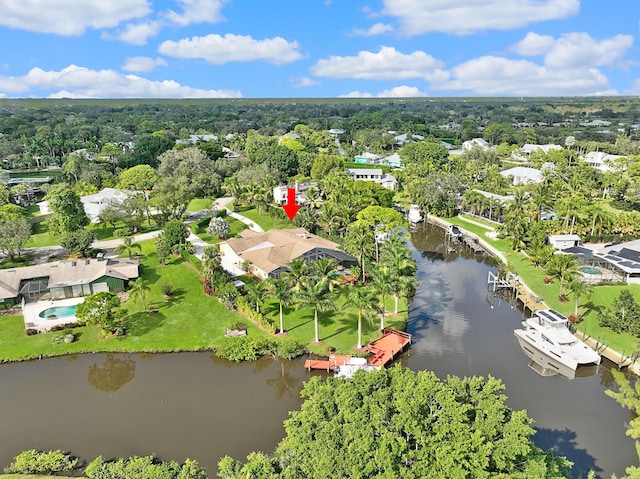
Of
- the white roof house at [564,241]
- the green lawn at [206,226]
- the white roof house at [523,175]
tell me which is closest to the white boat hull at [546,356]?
the white roof house at [564,241]

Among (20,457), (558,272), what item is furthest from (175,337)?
(558,272)

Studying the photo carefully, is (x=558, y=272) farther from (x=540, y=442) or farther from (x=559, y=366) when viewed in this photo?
(x=540, y=442)

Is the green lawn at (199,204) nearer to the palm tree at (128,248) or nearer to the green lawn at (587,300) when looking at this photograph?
the palm tree at (128,248)

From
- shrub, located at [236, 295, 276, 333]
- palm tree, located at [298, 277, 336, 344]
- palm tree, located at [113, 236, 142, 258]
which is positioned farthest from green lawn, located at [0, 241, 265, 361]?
palm tree, located at [113, 236, 142, 258]

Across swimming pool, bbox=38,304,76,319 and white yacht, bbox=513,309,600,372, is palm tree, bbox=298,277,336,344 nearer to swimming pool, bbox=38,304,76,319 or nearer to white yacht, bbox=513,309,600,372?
white yacht, bbox=513,309,600,372

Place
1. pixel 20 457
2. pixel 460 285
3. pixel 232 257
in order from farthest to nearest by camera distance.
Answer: pixel 232 257 < pixel 460 285 < pixel 20 457

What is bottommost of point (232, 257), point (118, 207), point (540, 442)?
point (540, 442)
